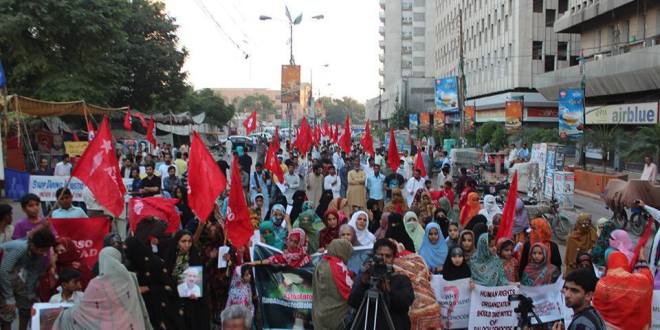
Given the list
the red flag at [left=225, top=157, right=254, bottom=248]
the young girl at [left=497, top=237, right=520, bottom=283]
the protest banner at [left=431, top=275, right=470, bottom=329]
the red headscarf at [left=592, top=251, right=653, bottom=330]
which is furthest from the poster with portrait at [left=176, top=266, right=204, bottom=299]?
the red headscarf at [left=592, top=251, right=653, bottom=330]

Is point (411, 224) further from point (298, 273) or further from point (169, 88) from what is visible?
point (169, 88)

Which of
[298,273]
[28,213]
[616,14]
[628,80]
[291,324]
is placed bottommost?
[291,324]

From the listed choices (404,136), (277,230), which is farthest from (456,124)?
(277,230)

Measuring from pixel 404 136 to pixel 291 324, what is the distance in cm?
3391

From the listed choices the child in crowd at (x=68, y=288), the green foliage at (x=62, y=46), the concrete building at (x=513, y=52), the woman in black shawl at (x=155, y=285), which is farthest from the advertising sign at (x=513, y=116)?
the child in crowd at (x=68, y=288)

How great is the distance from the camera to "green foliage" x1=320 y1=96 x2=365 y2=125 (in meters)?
140

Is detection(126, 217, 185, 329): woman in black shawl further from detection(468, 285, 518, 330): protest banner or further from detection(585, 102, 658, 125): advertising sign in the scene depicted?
detection(585, 102, 658, 125): advertising sign

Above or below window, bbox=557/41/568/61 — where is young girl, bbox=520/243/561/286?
below

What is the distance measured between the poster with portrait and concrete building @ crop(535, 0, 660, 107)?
1032 inches

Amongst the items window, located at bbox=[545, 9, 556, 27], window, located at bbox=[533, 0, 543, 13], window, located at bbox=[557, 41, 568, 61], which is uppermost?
window, located at bbox=[533, 0, 543, 13]

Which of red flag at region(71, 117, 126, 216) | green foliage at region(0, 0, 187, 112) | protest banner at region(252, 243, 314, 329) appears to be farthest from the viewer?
green foliage at region(0, 0, 187, 112)

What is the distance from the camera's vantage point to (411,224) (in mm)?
8547

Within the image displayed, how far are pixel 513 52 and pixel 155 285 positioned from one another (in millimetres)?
44040

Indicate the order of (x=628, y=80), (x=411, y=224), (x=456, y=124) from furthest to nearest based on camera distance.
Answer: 1. (x=456, y=124)
2. (x=628, y=80)
3. (x=411, y=224)
